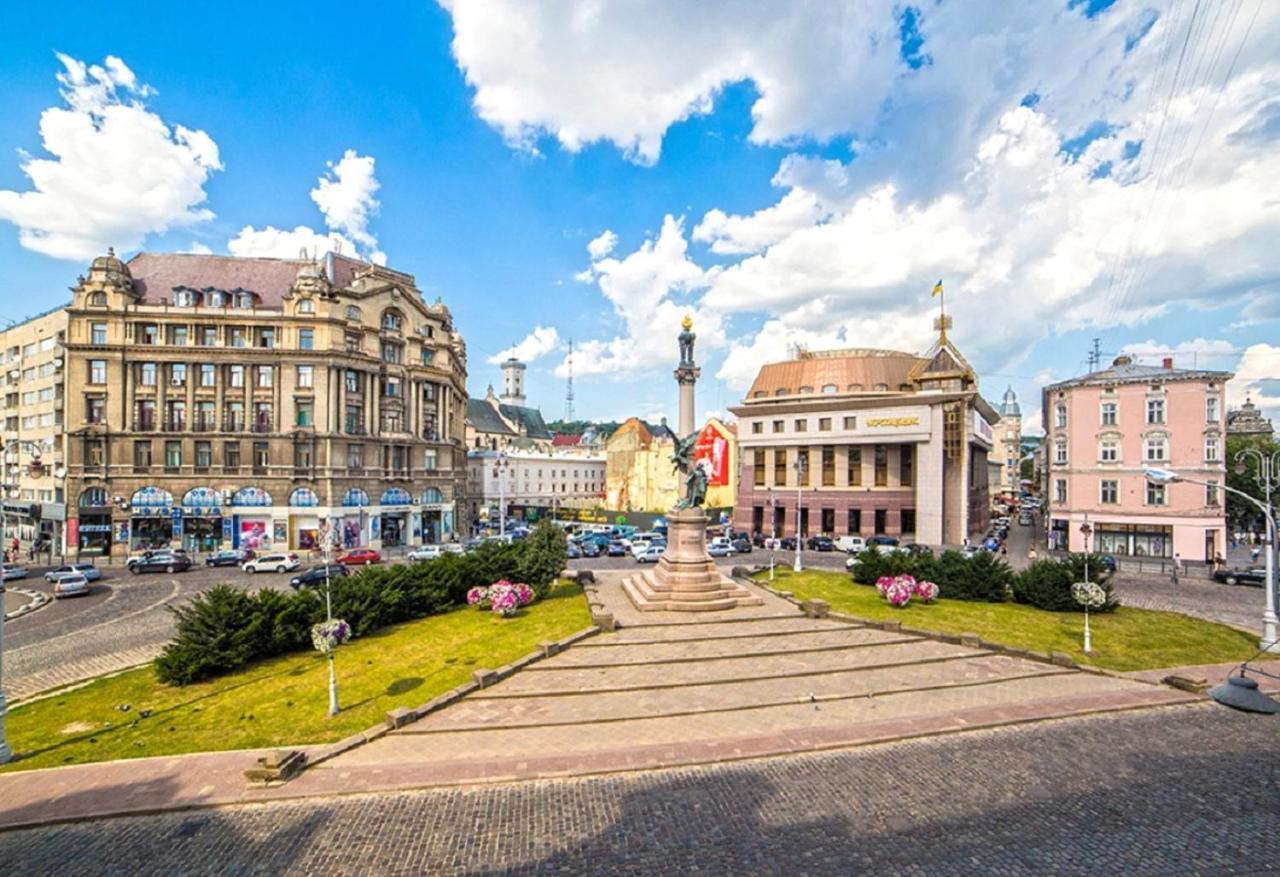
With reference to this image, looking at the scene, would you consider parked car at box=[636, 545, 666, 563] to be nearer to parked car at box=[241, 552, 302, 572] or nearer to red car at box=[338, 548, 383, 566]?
red car at box=[338, 548, 383, 566]

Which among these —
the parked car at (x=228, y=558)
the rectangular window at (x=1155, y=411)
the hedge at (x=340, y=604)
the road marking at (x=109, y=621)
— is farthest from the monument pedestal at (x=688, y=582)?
the rectangular window at (x=1155, y=411)

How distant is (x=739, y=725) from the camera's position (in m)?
13.4

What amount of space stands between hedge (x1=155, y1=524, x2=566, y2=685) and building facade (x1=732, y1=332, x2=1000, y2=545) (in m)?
26.9

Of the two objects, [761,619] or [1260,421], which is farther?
[1260,421]

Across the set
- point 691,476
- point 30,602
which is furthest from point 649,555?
point 30,602

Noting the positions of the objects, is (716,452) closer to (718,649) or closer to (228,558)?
(228,558)

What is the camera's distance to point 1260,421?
8006cm

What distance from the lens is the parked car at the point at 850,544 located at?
47.2 m

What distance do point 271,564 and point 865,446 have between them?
1834 inches

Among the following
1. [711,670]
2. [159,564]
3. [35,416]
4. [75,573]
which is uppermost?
[35,416]

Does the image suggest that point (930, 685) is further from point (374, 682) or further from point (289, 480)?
point (289, 480)

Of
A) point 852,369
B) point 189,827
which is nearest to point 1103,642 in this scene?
point 189,827

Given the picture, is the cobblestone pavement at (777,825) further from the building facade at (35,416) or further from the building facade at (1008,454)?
the building facade at (1008,454)

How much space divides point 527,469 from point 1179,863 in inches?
3274
